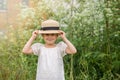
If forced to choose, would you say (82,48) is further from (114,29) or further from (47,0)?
(47,0)

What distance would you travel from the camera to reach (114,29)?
7664 millimetres

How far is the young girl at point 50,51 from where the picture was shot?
14.9 feet

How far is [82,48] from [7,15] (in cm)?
1118

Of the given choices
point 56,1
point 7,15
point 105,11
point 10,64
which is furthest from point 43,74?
point 7,15

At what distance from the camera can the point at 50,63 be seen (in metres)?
4.54

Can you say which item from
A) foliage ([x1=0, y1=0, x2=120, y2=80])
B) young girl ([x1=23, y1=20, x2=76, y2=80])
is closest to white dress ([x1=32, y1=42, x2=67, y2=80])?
young girl ([x1=23, y1=20, x2=76, y2=80])

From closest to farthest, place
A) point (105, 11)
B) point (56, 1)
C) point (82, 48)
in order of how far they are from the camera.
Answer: point (105, 11) < point (82, 48) < point (56, 1)

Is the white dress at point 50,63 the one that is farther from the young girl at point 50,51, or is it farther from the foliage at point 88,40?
the foliage at point 88,40

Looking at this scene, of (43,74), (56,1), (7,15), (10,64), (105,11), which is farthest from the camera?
(7,15)

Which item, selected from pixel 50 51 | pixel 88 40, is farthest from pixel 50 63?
pixel 88 40

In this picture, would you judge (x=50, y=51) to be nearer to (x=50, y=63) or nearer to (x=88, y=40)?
(x=50, y=63)

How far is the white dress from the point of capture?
14.9ft

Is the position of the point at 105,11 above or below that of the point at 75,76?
above

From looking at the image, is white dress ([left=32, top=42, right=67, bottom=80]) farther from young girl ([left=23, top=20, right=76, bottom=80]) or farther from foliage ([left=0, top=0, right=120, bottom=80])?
foliage ([left=0, top=0, right=120, bottom=80])
